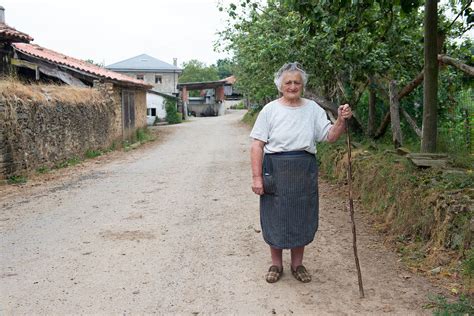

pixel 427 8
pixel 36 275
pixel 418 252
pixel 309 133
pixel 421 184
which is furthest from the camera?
pixel 427 8

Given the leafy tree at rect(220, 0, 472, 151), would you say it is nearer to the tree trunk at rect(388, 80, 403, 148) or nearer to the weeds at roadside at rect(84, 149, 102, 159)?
the tree trunk at rect(388, 80, 403, 148)

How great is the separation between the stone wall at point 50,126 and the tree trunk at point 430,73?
25.5 feet

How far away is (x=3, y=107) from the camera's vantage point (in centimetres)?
927

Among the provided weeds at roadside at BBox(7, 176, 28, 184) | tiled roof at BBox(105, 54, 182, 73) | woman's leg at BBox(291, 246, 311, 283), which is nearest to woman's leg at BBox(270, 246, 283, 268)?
woman's leg at BBox(291, 246, 311, 283)

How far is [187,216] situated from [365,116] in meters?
6.44

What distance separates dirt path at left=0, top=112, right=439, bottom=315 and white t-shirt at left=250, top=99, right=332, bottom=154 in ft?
3.86

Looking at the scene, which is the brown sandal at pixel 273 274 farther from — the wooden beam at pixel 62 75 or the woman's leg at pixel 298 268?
the wooden beam at pixel 62 75

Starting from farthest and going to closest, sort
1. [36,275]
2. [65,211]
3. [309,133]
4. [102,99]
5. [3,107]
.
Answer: [102,99]
[3,107]
[65,211]
[36,275]
[309,133]

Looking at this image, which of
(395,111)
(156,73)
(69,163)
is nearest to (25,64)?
(69,163)

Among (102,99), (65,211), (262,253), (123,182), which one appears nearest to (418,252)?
(262,253)

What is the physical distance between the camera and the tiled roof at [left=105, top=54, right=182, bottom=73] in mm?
44906

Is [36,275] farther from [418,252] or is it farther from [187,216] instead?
[418,252]

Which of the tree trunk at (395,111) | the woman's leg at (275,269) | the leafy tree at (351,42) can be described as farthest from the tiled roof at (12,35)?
the woman's leg at (275,269)

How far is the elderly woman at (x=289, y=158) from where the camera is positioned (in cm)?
380
